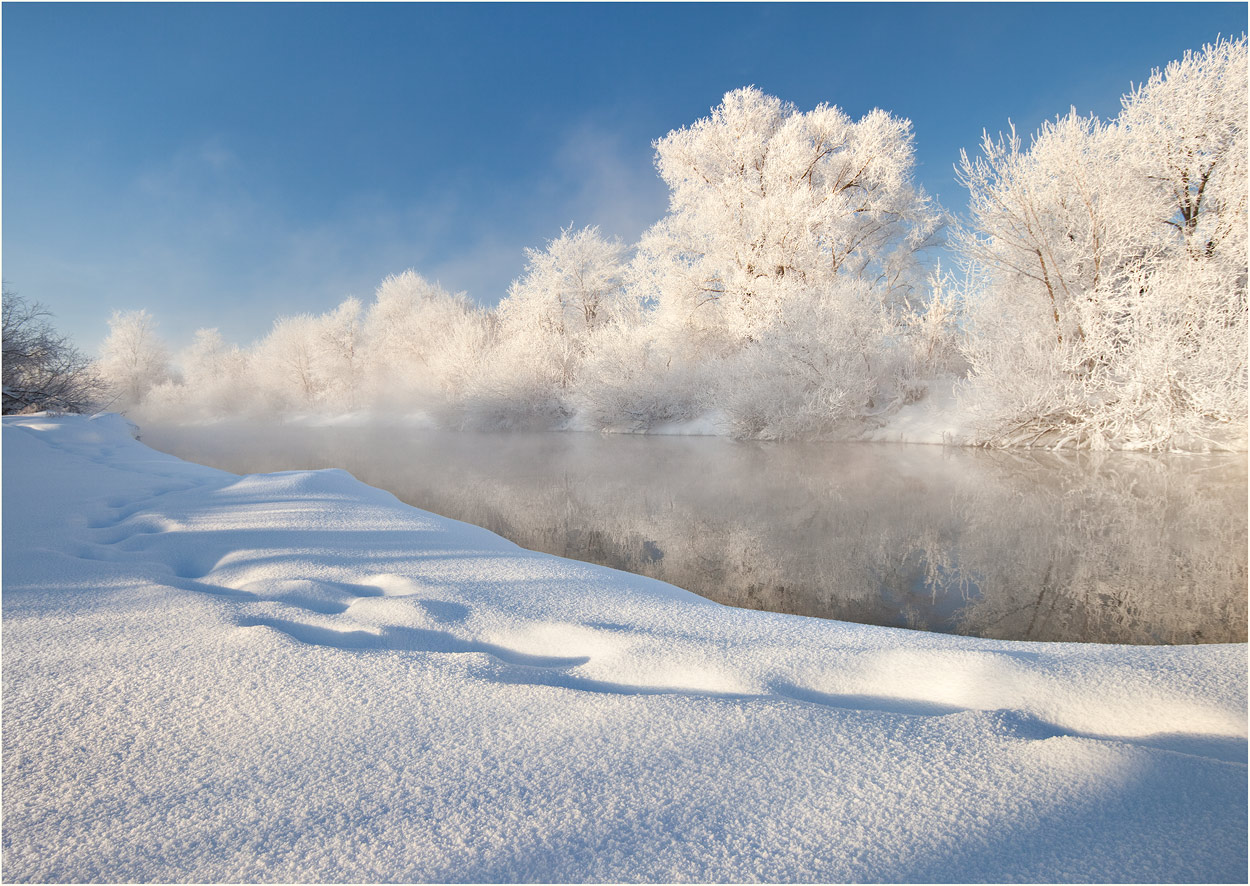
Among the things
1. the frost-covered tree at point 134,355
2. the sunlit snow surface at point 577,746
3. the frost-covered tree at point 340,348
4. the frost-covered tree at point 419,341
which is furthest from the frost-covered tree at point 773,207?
the frost-covered tree at point 134,355

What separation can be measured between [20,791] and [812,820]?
150cm

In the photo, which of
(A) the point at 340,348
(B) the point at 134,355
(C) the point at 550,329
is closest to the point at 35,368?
(C) the point at 550,329

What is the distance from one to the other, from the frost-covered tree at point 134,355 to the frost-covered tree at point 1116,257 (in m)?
44.1

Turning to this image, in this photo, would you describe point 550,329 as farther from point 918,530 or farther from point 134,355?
point 134,355

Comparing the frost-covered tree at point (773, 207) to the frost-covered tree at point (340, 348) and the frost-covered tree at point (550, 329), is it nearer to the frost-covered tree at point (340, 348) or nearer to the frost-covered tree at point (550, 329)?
the frost-covered tree at point (550, 329)

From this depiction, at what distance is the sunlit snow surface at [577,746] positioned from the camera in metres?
0.95

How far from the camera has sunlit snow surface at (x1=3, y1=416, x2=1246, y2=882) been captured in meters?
0.95

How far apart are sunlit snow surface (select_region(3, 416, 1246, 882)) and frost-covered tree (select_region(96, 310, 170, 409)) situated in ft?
143

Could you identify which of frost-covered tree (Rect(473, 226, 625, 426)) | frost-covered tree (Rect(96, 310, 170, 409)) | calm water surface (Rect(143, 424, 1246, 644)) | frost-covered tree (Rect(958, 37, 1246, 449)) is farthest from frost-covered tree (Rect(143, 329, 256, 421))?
frost-covered tree (Rect(958, 37, 1246, 449))

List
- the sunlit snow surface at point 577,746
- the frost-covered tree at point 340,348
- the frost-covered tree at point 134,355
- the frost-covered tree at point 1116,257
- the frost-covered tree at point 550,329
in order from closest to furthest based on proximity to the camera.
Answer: the sunlit snow surface at point 577,746 → the frost-covered tree at point 1116,257 → the frost-covered tree at point 550,329 → the frost-covered tree at point 340,348 → the frost-covered tree at point 134,355

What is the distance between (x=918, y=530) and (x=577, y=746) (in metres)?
4.22

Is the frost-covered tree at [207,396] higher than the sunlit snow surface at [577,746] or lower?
higher

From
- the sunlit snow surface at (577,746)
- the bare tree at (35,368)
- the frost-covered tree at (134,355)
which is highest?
the frost-covered tree at (134,355)

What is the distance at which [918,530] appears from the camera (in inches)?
184
